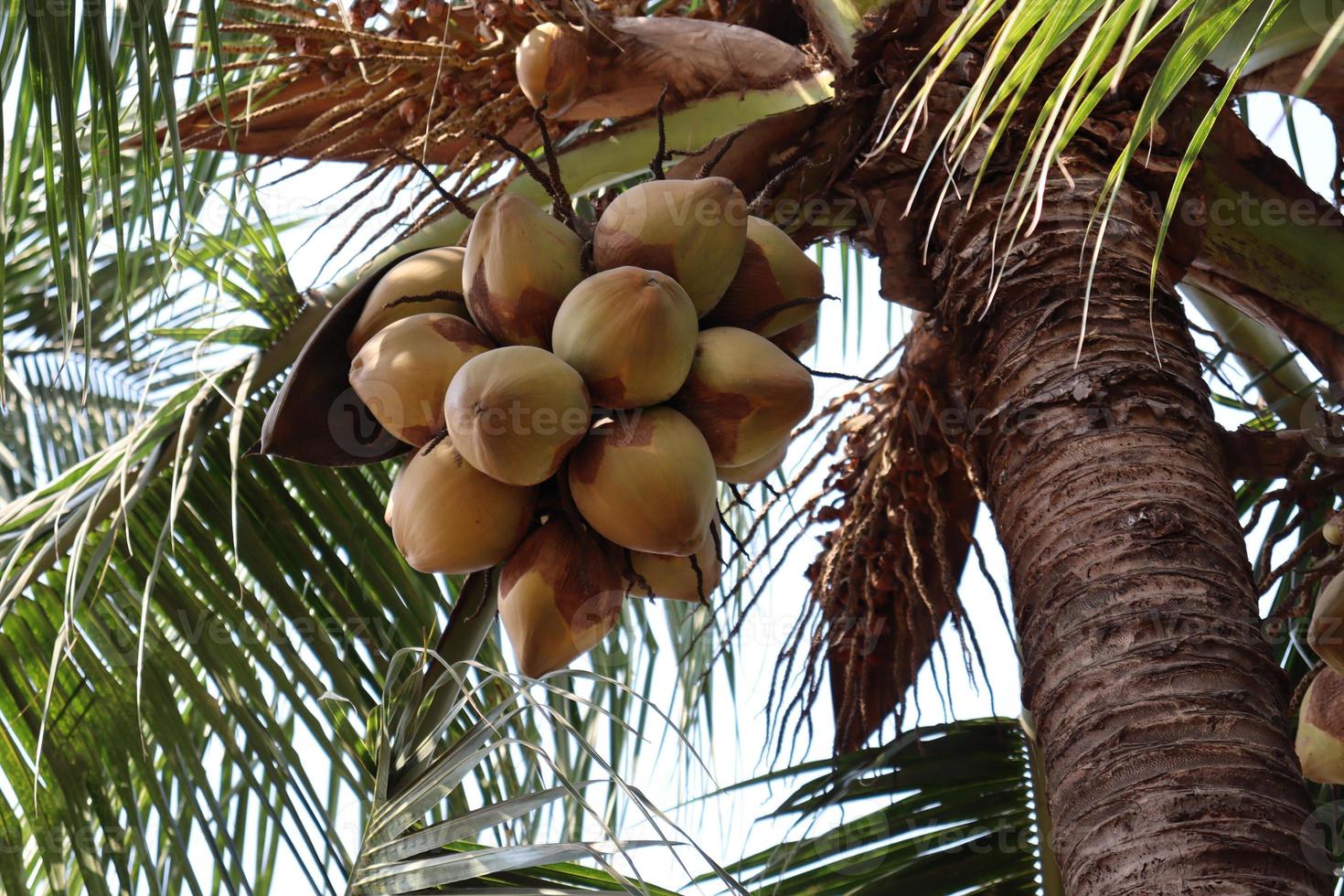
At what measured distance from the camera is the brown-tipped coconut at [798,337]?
1562 mm

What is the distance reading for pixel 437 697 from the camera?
1.41 m

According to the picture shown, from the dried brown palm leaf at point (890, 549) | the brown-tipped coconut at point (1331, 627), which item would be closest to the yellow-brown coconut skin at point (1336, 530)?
the brown-tipped coconut at point (1331, 627)

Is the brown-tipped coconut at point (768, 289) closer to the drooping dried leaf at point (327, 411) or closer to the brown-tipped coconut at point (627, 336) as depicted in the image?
the brown-tipped coconut at point (627, 336)

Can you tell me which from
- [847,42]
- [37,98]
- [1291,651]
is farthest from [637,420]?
[1291,651]

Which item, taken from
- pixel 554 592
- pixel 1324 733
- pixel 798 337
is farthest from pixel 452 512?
pixel 1324 733

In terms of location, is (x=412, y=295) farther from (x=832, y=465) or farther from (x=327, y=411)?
(x=832, y=465)

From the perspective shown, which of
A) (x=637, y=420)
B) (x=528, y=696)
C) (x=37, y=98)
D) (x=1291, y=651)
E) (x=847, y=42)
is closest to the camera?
(x=528, y=696)

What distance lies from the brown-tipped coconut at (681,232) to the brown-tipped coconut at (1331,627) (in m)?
0.68

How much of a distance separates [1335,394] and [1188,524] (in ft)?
2.02

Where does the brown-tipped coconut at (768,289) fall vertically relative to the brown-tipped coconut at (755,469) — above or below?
above

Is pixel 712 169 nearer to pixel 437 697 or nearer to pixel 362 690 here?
pixel 437 697

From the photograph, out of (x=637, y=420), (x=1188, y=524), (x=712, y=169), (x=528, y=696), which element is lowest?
(x=528, y=696)

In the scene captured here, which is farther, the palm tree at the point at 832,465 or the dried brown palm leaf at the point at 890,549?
the dried brown palm leaf at the point at 890,549

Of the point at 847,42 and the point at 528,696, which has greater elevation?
the point at 847,42
